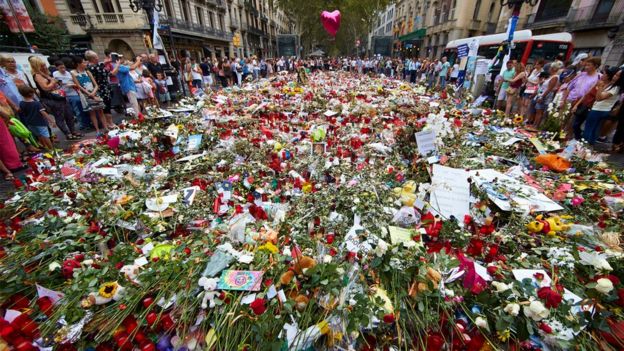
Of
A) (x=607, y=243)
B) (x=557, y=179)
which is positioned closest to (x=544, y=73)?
(x=557, y=179)

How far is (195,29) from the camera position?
23.7 meters

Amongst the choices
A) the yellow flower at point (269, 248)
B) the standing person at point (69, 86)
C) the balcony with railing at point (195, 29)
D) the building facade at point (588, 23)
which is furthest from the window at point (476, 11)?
the yellow flower at point (269, 248)

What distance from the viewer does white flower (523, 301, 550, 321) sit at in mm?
1317

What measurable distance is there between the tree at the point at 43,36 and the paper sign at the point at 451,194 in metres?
22.0

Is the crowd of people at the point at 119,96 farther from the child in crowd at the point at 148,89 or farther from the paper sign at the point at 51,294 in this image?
the paper sign at the point at 51,294

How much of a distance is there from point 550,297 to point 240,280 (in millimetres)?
1687

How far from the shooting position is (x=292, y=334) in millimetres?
1437

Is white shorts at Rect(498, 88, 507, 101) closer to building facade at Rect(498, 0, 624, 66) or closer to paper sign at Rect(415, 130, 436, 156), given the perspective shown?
paper sign at Rect(415, 130, 436, 156)

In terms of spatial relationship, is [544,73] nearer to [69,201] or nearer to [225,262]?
[225,262]

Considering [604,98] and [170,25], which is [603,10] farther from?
[170,25]

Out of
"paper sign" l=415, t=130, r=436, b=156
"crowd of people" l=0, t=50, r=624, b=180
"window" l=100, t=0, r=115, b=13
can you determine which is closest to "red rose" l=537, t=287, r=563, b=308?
"paper sign" l=415, t=130, r=436, b=156

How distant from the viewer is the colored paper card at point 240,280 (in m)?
1.65

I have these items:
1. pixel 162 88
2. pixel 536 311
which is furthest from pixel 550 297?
pixel 162 88

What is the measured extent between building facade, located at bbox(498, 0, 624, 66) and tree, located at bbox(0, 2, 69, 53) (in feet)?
104
